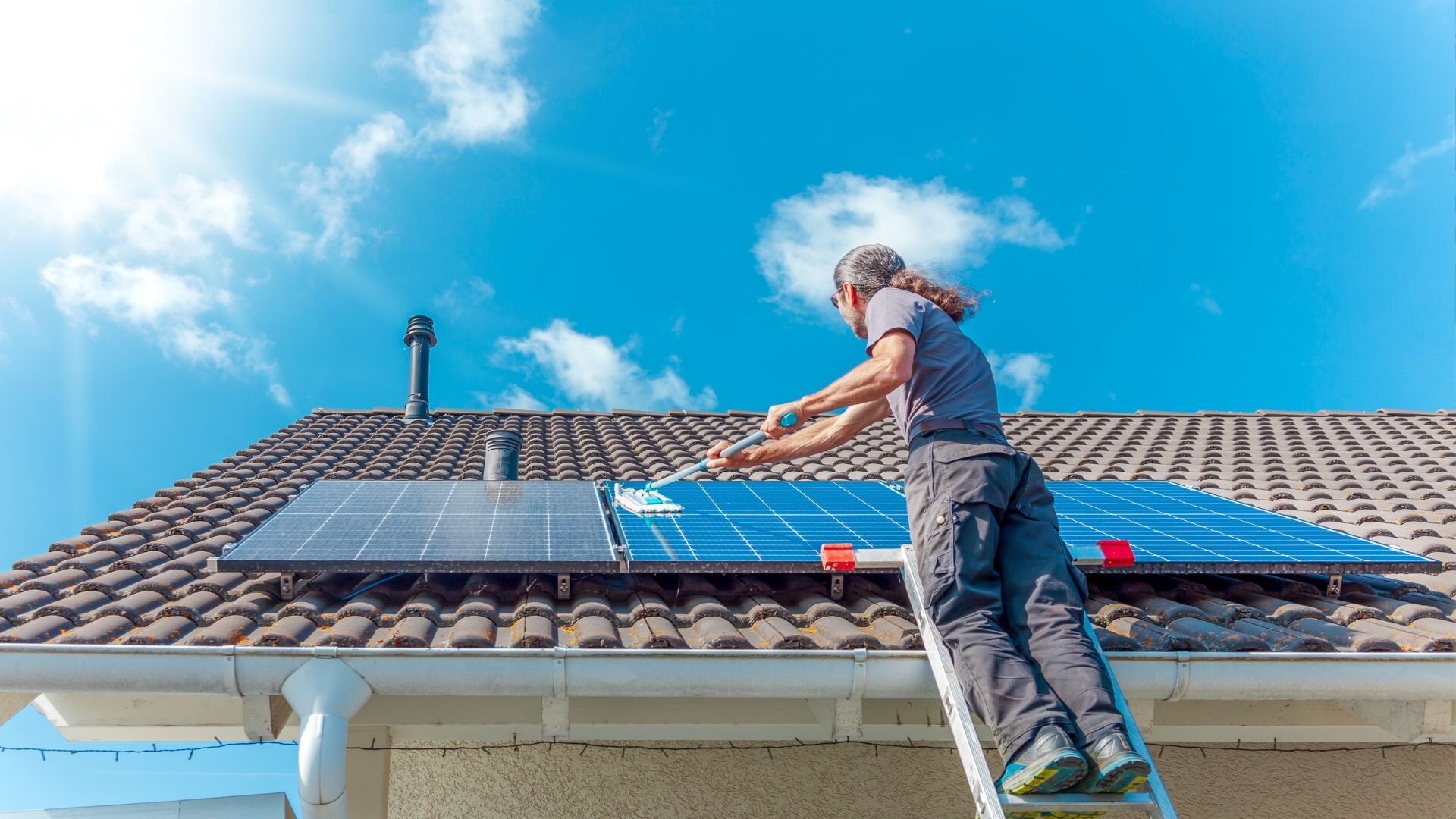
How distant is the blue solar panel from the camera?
171 inches

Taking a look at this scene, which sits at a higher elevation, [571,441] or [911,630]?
[571,441]

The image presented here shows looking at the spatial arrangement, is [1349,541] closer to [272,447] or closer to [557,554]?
[557,554]

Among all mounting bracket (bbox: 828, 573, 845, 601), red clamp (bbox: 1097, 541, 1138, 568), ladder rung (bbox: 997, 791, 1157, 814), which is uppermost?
red clamp (bbox: 1097, 541, 1138, 568)

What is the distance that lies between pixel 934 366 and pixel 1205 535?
2.32 metres

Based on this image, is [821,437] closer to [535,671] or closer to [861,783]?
[535,671]

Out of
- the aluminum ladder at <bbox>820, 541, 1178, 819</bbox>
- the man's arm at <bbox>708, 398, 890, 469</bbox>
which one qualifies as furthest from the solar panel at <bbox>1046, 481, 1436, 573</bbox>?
the aluminum ladder at <bbox>820, 541, 1178, 819</bbox>

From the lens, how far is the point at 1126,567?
4297 mm

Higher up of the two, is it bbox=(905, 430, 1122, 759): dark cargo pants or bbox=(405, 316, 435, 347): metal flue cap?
bbox=(405, 316, 435, 347): metal flue cap

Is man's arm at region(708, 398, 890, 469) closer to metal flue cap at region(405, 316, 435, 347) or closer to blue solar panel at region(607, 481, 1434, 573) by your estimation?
blue solar panel at region(607, 481, 1434, 573)

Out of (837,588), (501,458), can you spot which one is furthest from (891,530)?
(501,458)

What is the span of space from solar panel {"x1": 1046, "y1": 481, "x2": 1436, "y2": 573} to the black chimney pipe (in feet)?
22.0

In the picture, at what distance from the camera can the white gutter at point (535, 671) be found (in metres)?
3.44

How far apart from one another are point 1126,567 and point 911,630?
1.18m

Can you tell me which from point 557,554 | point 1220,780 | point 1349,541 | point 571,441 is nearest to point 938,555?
point 557,554
